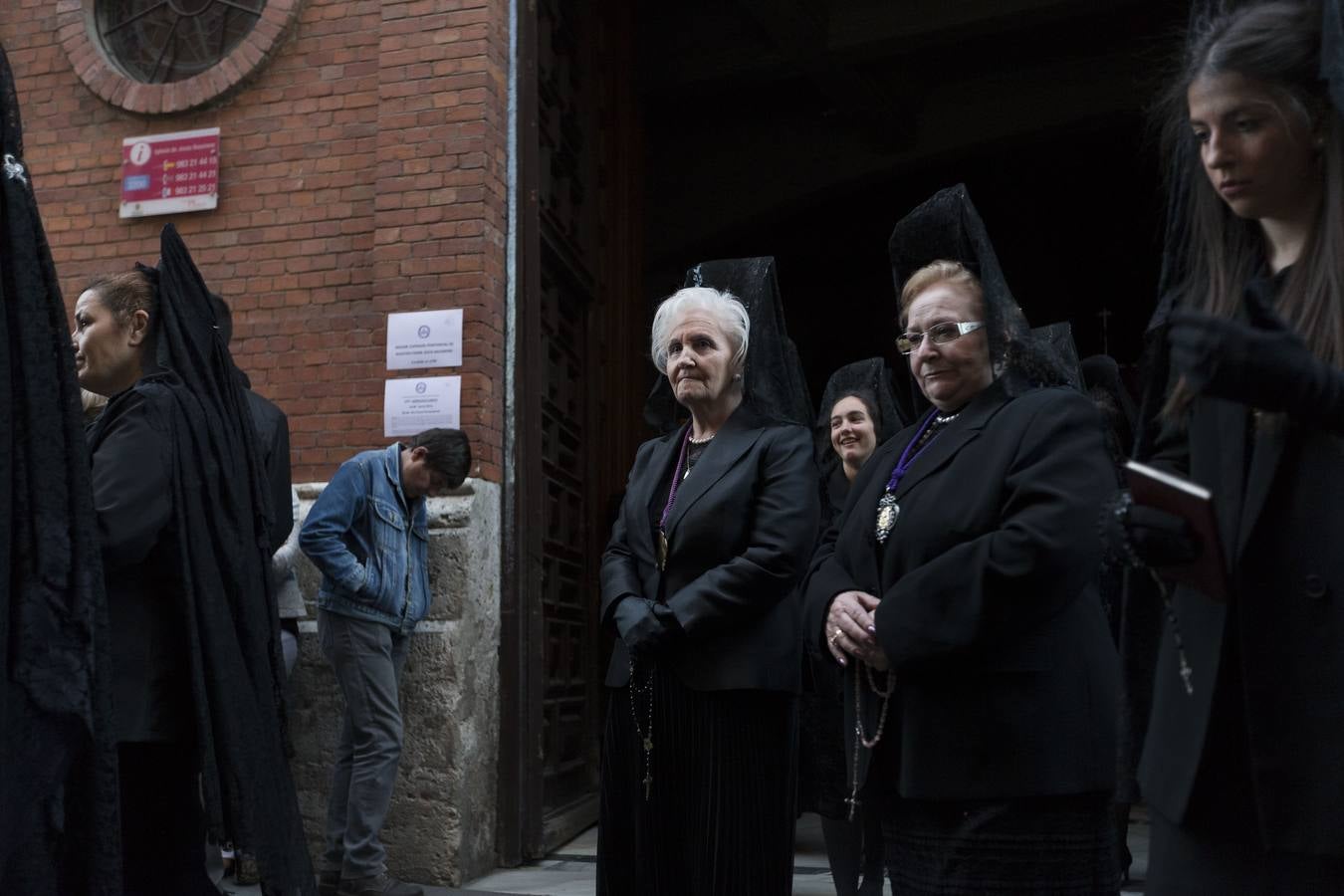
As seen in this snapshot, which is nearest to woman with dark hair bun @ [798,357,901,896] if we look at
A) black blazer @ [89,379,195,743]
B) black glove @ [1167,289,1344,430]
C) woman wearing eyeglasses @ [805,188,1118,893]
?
→ woman wearing eyeglasses @ [805,188,1118,893]

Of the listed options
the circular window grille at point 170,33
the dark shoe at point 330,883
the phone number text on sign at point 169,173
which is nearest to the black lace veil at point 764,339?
the dark shoe at point 330,883

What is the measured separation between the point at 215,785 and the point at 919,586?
74.6 inches

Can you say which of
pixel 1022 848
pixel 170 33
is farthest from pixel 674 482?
pixel 170 33

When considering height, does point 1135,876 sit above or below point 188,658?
below

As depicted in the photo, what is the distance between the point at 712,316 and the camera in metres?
3.60

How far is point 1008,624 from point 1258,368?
105 centimetres

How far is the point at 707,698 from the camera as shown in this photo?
3.29 meters

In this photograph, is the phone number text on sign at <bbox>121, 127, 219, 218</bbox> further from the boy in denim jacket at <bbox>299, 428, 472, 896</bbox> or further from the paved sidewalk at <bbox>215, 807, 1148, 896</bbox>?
the paved sidewalk at <bbox>215, 807, 1148, 896</bbox>

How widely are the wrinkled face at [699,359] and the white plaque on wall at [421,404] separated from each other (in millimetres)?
2462

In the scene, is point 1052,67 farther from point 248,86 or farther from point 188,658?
point 188,658

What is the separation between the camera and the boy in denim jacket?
5.16 meters

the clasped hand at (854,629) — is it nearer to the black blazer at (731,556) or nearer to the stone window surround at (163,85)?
the black blazer at (731,556)

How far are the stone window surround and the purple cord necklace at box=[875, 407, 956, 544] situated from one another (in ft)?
16.2

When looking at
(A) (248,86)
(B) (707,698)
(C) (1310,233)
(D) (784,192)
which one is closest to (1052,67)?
(D) (784,192)
